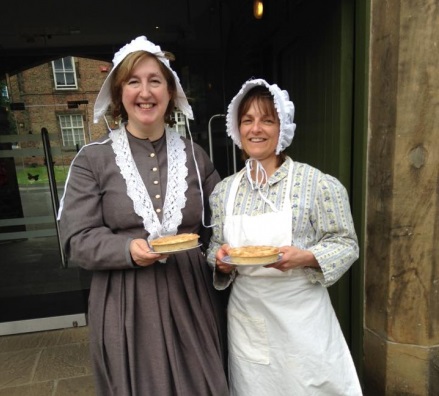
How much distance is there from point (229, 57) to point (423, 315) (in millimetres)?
3406

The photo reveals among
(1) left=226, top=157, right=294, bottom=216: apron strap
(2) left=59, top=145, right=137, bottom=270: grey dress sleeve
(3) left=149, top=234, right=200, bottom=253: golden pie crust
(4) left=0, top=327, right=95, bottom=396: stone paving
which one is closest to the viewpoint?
(3) left=149, top=234, right=200, bottom=253: golden pie crust

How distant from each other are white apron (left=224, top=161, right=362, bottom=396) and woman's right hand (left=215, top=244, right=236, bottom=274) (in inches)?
2.5

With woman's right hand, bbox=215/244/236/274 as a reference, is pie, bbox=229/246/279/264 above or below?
above

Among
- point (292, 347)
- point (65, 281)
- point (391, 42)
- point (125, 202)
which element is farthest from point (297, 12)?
point (65, 281)

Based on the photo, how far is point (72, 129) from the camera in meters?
4.29

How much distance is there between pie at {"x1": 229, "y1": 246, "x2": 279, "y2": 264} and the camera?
128 centimetres

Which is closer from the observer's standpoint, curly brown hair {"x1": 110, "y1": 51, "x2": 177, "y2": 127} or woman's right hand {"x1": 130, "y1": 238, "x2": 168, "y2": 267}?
woman's right hand {"x1": 130, "y1": 238, "x2": 168, "y2": 267}

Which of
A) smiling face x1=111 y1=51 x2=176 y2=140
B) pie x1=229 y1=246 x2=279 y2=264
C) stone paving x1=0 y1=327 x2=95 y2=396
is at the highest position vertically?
smiling face x1=111 y1=51 x2=176 y2=140

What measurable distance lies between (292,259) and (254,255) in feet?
0.57

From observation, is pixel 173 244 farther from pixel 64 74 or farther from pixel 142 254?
pixel 64 74

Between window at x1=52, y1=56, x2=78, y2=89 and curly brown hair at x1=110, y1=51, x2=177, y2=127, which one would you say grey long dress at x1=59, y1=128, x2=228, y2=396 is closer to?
curly brown hair at x1=110, y1=51, x2=177, y2=127

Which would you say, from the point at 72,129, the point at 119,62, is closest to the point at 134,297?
the point at 119,62

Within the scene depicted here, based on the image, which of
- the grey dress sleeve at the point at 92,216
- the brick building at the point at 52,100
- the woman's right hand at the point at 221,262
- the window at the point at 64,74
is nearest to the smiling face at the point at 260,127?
the woman's right hand at the point at 221,262

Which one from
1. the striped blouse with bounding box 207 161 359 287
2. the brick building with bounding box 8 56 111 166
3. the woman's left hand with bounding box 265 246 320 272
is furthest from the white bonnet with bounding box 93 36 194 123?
the brick building with bounding box 8 56 111 166
